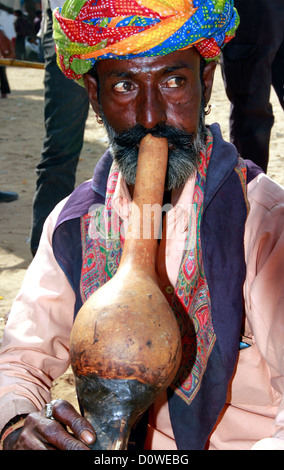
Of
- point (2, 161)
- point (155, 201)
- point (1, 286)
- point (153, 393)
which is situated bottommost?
point (2, 161)

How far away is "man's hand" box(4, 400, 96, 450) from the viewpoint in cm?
139

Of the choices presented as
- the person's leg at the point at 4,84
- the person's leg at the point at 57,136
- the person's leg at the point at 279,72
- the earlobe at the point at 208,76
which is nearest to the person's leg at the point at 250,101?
the person's leg at the point at 279,72

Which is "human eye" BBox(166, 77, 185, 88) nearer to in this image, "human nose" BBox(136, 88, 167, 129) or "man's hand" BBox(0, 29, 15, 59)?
"human nose" BBox(136, 88, 167, 129)

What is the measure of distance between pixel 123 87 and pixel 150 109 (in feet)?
0.51

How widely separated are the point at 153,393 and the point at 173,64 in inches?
43.1

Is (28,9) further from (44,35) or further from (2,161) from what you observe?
(44,35)

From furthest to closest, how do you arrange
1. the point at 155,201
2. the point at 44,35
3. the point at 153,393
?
the point at 44,35, the point at 155,201, the point at 153,393

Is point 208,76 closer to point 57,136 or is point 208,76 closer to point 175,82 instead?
point 175,82

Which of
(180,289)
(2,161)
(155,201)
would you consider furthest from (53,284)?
(2,161)

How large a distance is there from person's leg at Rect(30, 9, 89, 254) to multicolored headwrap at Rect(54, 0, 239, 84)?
1790mm

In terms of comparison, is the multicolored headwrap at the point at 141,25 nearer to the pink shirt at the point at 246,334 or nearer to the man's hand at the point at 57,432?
the pink shirt at the point at 246,334

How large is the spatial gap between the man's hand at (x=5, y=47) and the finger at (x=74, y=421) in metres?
8.58

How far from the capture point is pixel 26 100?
1189cm

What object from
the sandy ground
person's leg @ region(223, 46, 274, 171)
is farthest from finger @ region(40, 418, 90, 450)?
person's leg @ region(223, 46, 274, 171)
